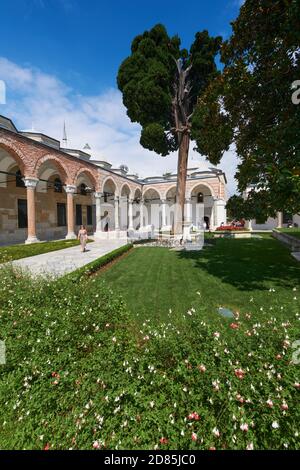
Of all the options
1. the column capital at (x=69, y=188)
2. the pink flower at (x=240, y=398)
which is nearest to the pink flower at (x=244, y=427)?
the pink flower at (x=240, y=398)

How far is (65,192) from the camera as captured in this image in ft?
76.5

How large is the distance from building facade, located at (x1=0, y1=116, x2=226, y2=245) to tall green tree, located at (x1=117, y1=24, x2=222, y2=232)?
721 cm

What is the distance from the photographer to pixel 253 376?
2.04 m

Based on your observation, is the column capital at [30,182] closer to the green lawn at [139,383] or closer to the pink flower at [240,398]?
the green lawn at [139,383]

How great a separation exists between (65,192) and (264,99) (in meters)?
21.2

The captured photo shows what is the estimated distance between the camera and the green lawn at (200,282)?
16.3ft

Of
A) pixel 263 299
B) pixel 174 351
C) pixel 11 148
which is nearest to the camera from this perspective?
pixel 174 351

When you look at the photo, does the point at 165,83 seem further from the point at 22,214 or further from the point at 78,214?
the point at 78,214

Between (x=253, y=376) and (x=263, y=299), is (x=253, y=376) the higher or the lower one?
the higher one

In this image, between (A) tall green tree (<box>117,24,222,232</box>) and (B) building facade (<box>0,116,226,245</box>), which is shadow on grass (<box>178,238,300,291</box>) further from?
(B) building facade (<box>0,116,226,245</box>)

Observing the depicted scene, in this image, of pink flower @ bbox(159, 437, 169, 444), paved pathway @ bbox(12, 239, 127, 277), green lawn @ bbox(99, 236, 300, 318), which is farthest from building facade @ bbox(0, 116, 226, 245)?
pink flower @ bbox(159, 437, 169, 444)
